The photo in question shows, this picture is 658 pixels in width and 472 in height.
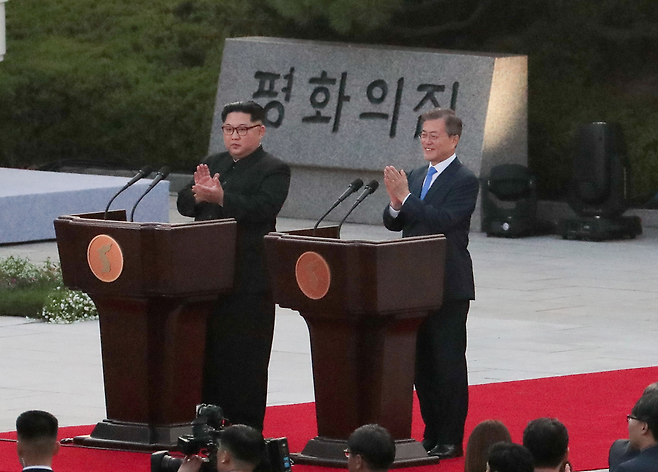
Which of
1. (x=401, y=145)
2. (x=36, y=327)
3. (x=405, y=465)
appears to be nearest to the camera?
(x=405, y=465)

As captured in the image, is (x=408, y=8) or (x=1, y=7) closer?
(x=1, y=7)

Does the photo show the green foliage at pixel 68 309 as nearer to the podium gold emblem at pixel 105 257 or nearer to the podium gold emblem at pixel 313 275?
the podium gold emblem at pixel 105 257

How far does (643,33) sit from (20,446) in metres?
15.7

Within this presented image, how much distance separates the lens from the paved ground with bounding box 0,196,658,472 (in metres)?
9.15

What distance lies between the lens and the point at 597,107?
64.7 ft

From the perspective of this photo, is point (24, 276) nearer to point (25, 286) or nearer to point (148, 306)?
point (25, 286)

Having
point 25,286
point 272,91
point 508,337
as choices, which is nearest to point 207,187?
point 508,337

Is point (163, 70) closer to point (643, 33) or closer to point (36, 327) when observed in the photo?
point (643, 33)

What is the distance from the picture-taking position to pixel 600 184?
17.6m

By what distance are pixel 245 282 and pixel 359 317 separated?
78 centimetres

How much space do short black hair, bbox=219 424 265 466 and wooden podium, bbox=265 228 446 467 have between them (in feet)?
5.66

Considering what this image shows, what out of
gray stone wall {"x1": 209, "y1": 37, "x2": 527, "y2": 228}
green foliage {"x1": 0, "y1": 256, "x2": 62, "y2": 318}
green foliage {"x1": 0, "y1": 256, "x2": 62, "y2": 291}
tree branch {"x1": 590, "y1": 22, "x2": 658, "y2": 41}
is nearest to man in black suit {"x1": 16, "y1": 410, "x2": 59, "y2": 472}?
green foliage {"x1": 0, "y1": 256, "x2": 62, "y2": 318}

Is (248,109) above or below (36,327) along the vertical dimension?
above

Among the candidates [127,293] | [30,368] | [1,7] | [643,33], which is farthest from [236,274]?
[643,33]
